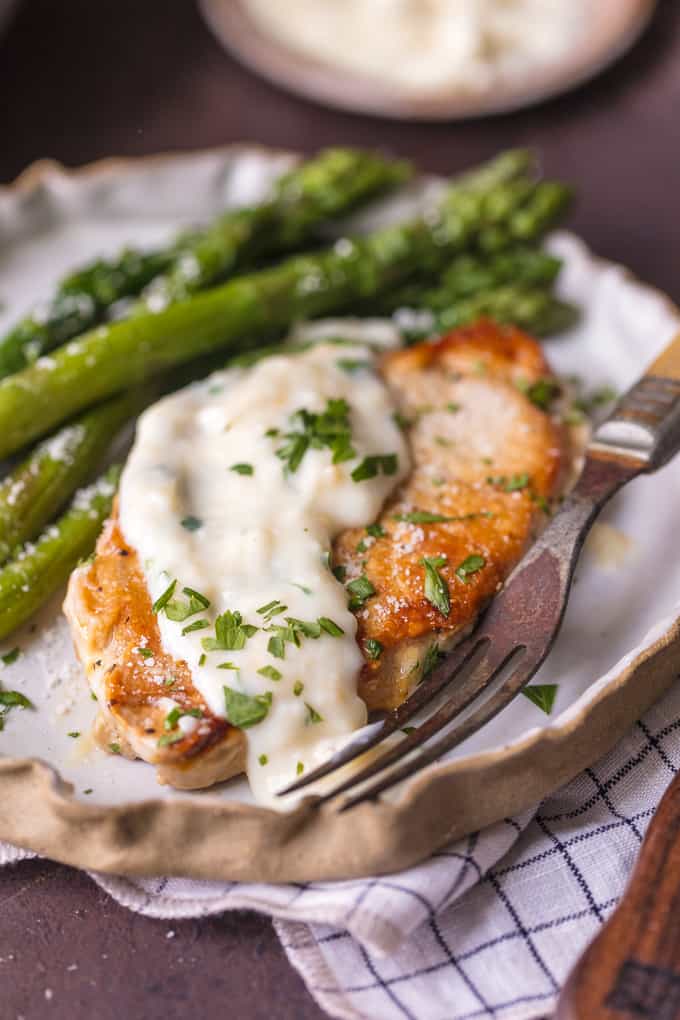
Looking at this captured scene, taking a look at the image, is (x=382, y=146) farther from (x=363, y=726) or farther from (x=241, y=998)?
(x=241, y=998)

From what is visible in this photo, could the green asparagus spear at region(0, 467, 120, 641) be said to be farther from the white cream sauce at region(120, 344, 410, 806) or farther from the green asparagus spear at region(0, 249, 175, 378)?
the green asparagus spear at region(0, 249, 175, 378)

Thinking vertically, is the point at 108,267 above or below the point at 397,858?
above

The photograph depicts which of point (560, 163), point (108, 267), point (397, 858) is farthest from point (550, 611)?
point (560, 163)

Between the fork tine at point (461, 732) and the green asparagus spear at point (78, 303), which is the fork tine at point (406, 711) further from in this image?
the green asparagus spear at point (78, 303)

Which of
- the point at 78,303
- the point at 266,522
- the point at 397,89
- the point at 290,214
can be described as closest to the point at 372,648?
the point at 266,522

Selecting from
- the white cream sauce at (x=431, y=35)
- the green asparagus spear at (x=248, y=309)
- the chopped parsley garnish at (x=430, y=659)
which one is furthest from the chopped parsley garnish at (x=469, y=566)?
the white cream sauce at (x=431, y=35)

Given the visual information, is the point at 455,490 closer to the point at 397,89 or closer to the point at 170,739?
the point at 170,739

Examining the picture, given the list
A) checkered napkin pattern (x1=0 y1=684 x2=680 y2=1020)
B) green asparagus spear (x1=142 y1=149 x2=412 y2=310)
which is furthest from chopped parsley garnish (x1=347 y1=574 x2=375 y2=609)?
green asparagus spear (x1=142 y1=149 x2=412 y2=310)
